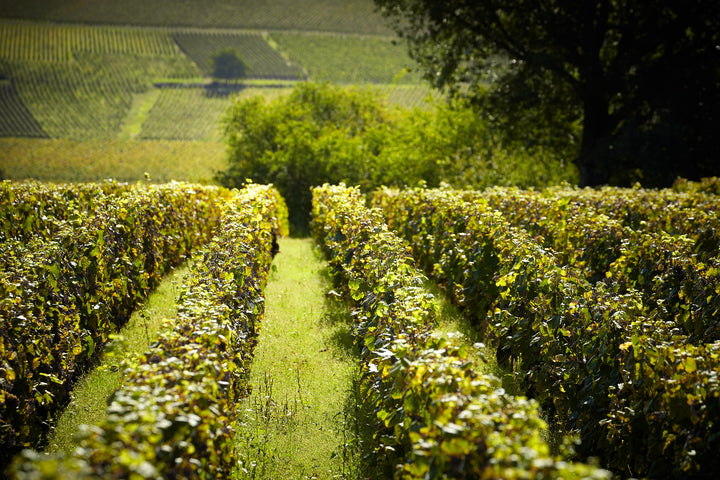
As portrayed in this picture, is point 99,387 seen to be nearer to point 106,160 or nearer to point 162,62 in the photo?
point 106,160

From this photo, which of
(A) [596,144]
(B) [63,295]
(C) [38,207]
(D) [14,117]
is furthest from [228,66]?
(B) [63,295]

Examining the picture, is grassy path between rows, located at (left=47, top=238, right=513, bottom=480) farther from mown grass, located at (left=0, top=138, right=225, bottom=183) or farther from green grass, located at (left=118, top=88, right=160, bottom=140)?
green grass, located at (left=118, top=88, right=160, bottom=140)

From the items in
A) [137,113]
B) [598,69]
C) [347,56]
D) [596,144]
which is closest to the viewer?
[598,69]

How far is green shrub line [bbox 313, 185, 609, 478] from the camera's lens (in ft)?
9.29

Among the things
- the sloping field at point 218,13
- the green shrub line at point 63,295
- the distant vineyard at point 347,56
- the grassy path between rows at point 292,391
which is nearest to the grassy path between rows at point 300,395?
the grassy path between rows at point 292,391

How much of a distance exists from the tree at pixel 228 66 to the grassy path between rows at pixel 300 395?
9063 cm

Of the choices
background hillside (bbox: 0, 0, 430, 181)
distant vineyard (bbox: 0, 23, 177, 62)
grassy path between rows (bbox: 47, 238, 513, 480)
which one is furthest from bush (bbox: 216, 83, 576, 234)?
distant vineyard (bbox: 0, 23, 177, 62)

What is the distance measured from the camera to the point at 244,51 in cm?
10600

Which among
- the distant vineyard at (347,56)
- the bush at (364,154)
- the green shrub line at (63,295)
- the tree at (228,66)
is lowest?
the green shrub line at (63,295)

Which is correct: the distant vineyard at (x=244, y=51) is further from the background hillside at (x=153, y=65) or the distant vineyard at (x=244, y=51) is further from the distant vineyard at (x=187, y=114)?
the distant vineyard at (x=187, y=114)

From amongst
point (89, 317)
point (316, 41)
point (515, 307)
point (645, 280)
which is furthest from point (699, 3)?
point (316, 41)

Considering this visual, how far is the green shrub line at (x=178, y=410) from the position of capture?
105 inches

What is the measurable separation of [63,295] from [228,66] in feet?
311

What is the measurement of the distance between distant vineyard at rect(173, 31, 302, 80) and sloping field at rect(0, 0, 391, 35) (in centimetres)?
673
